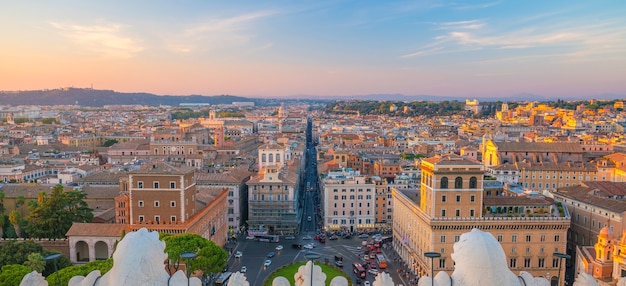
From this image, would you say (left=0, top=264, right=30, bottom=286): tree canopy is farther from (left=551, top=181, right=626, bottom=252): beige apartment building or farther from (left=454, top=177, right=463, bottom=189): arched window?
(left=551, top=181, right=626, bottom=252): beige apartment building

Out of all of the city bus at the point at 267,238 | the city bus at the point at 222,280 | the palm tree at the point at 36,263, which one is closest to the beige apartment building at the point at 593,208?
the city bus at the point at 267,238

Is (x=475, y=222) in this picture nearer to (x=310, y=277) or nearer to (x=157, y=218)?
(x=157, y=218)

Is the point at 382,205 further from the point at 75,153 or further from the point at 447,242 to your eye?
the point at 75,153

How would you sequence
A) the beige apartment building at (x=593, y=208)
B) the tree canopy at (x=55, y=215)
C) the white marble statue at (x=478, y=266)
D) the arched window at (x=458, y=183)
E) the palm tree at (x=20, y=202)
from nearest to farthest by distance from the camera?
the white marble statue at (x=478, y=266), the arched window at (x=458, y=183), the beige apartment building at (x=593, y=208), the tree canopy at (x=55, y=215), the palm tree at (x=20, y=202)

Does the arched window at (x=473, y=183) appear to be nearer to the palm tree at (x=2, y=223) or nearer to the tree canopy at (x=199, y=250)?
the tree canopy at (x=199, y=250)

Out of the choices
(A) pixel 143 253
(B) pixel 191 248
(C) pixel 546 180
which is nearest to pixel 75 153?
(B) pixel 191 248

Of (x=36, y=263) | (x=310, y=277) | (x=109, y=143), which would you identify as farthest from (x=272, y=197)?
(x=109, y=143)

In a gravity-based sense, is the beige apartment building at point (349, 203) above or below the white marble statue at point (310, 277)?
below
